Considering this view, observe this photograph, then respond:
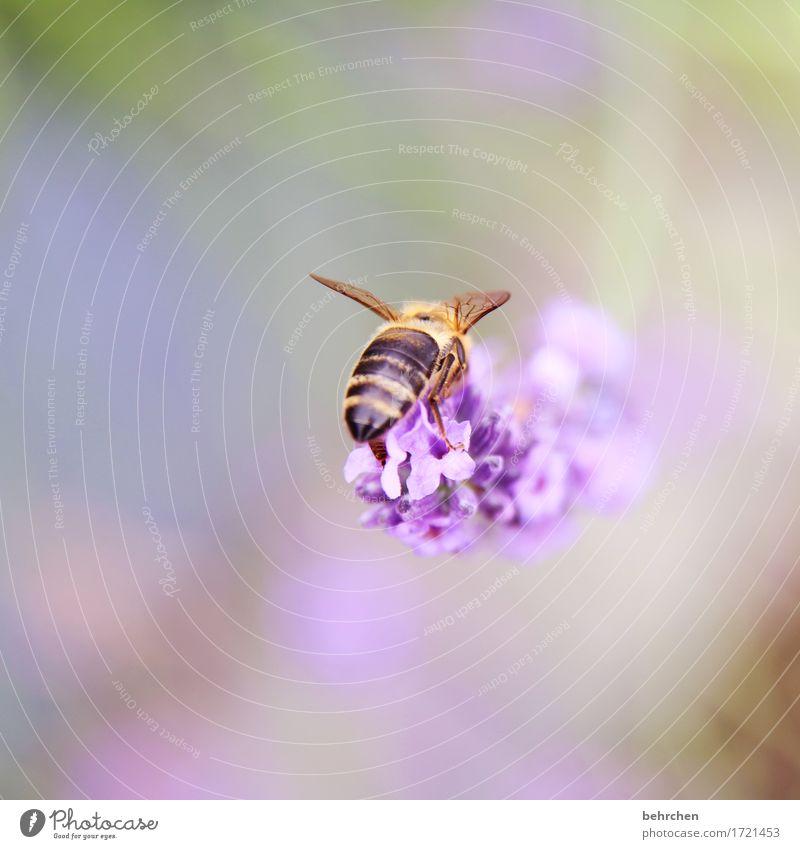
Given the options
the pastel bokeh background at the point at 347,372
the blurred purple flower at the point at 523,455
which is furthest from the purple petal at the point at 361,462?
the pastel bokeh background at the point at 347,372

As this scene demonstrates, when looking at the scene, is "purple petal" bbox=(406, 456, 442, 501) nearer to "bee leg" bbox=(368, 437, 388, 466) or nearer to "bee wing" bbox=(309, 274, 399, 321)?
"bee leg" bbox=(368, 437, 388, 466)

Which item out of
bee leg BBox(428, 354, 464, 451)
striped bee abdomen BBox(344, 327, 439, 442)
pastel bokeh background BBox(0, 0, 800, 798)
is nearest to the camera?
striped bee abdomen BBox(344, 327, 439, 442)

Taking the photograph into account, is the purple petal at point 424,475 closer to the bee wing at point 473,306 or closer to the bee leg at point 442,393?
the bee leg at point 442,393

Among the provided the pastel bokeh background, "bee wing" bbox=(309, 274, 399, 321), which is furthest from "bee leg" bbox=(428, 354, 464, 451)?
the pastel bokeh background

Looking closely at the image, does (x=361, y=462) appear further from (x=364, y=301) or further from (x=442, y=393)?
(x=364, y=301)

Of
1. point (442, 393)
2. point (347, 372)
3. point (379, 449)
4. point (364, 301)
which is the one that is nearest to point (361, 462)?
point (379, 449)

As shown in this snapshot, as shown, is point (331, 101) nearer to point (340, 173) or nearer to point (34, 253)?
point (340, 173)
